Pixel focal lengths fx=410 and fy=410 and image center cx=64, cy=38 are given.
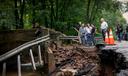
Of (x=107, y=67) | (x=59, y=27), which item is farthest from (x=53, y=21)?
(x=107, y=67)

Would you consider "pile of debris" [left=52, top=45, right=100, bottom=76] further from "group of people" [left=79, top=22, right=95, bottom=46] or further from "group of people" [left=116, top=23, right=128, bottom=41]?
"group of people" [left=116, top=23, right=128, bottom=41]

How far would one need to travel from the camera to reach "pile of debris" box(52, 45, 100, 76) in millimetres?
16189

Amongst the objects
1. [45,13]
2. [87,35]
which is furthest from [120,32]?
[45,13]

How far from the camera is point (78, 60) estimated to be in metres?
18.3

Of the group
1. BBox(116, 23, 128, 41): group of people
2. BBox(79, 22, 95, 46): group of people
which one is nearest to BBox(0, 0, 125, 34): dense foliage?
BBox(79, 22, 95, 46): group of people

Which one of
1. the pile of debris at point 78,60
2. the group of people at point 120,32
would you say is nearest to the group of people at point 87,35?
the group of people at point 120,32

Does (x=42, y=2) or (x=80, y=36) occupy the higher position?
(x=42, y=2)

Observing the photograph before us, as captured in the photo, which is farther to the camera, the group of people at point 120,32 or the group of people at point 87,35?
the group of people at point 120,32

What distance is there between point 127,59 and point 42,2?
90.5ft

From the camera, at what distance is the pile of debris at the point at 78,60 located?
16.2 m

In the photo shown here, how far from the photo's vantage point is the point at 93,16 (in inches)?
1939

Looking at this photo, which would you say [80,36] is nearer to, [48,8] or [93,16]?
[48,8]

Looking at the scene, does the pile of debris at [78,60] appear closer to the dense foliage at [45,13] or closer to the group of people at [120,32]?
the group of people at [120,32]

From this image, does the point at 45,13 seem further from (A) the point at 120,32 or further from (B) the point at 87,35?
(B) the point at 87,35
